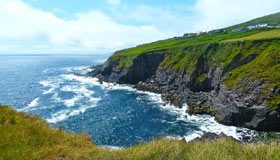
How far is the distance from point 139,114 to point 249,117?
29.4 meters

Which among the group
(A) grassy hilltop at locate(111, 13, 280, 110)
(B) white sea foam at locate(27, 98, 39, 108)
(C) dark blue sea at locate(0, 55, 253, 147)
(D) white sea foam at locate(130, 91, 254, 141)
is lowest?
(D) white sea foam at locate(130, 91, 254, 141)

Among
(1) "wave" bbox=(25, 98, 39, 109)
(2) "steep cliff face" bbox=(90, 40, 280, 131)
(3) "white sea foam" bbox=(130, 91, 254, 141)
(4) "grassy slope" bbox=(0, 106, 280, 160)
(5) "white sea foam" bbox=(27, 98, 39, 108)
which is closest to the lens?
(4) "grassy slope" bbox=(0, 106, 280, 160)

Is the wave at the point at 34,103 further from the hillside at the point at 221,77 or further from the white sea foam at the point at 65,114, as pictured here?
the hillside at the point at 221,77

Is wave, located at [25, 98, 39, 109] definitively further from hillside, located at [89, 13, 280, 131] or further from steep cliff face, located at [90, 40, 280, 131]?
steep cliff face, located at [90, 40, 280, 131]

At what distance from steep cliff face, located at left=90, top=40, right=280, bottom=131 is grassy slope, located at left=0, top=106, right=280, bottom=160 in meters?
60.2

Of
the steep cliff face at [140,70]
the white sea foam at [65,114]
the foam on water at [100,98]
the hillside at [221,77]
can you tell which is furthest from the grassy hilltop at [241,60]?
the white sea foam at [65,114]

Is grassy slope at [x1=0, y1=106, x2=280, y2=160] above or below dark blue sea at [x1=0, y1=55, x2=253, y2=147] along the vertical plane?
above

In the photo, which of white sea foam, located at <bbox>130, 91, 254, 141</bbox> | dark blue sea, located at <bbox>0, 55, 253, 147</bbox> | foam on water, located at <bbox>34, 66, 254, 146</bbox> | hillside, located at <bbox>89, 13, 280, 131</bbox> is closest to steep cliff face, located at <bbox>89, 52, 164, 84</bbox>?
hillside, located at <bbox>89, 13, 280, 131</bbox>

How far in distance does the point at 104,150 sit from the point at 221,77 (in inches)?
3515

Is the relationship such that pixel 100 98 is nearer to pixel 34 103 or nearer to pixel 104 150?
pixel 34 103

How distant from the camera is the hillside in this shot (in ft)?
236

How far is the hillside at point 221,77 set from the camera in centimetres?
7200

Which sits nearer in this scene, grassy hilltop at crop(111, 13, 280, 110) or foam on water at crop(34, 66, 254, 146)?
foam on water at crop(34, 66, 254, 146)

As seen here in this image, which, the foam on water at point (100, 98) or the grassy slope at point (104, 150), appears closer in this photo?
the grassy slope at point (104, 150)
